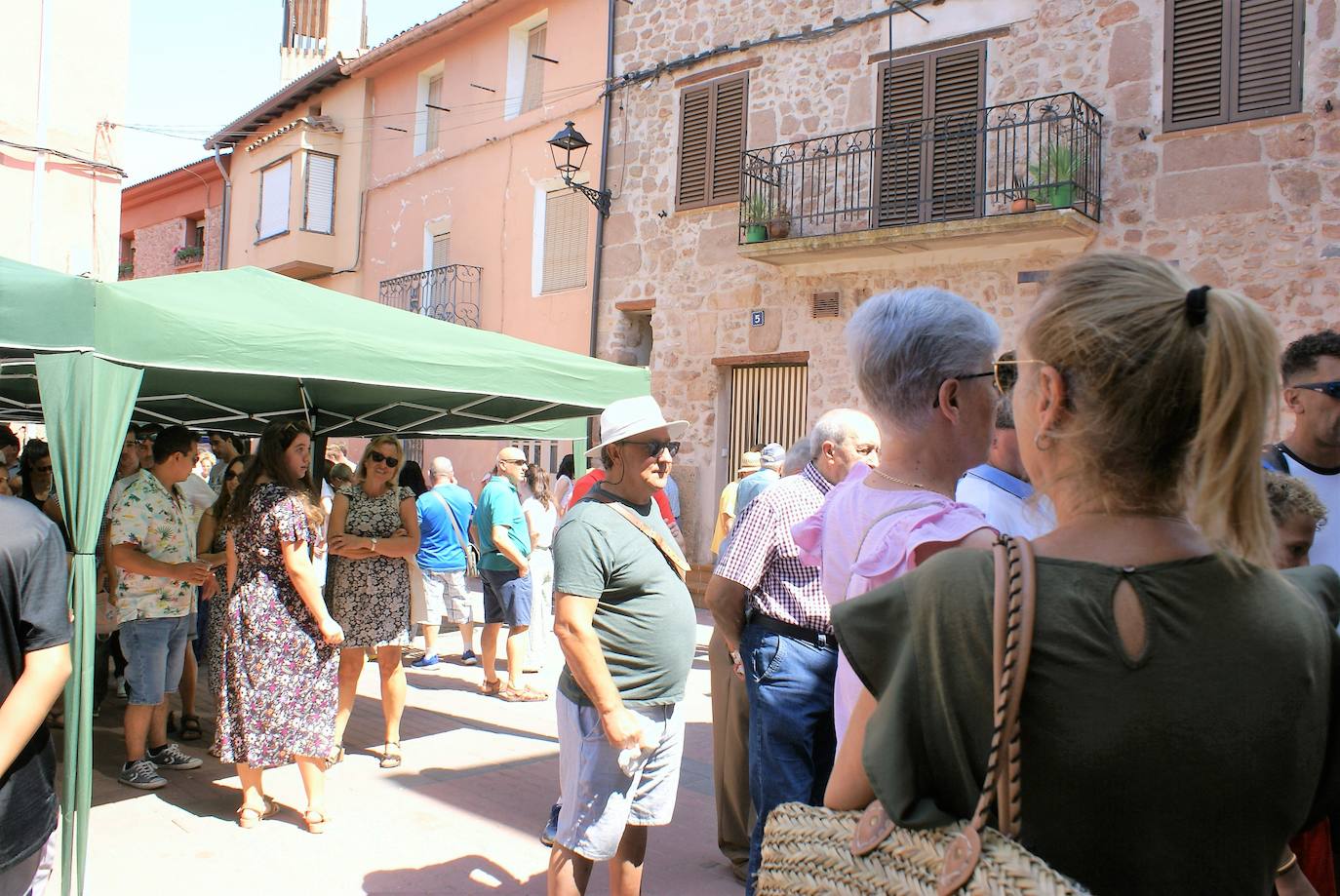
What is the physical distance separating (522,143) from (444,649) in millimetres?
9260

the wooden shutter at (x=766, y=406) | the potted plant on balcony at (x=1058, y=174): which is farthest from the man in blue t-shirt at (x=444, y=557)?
the potted plant on balcony at (x=1058, y=174)

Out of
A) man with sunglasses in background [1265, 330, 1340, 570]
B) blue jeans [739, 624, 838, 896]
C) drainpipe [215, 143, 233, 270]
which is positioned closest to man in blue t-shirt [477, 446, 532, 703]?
blue jeans [739, 624, 838, 896]

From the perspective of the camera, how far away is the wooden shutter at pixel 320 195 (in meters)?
20.1

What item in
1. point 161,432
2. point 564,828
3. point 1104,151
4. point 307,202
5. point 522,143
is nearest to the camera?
point 564,828

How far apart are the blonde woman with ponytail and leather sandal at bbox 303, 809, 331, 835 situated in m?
4.16

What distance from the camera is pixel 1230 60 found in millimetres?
9766

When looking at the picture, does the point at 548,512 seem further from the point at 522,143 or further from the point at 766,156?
the point at 522,143

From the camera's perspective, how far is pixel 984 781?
111cm

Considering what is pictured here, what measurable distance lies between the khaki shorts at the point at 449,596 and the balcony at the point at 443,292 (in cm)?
852

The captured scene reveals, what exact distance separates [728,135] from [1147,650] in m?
13.0

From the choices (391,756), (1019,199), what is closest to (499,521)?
(391,756)

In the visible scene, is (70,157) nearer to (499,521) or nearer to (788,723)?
(499,521)

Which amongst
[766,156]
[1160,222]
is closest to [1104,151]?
[1160,222]

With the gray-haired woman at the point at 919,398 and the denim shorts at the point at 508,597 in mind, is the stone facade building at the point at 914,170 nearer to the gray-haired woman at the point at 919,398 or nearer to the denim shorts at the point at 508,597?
the denim shorts at the point at 508,597
